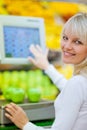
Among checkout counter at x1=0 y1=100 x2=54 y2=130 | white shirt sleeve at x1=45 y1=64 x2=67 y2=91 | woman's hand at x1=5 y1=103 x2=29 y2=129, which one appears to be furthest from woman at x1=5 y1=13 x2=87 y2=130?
white shirt sleeve at x1=45 y1=64 x2=67 y2=91

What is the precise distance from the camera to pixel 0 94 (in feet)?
8.48

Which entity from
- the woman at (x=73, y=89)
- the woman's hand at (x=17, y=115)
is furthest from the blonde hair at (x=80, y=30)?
the woman's hand at (x=17, y=115)

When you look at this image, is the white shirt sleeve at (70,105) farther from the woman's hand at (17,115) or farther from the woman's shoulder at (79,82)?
the woman's hand at (17,115)

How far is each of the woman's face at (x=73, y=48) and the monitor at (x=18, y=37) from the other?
1.89 ft

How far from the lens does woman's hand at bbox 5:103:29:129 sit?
1.79 metres

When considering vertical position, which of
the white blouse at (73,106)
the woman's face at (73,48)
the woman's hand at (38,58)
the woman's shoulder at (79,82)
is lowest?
the white blouse at (73,106)

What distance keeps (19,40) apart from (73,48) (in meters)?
0.67

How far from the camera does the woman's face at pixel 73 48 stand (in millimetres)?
1671

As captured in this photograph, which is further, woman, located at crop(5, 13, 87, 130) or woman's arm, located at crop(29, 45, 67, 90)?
woman's arm, located at crop(29, 45, 67, 90)

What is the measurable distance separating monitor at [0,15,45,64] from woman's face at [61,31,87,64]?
575 millimetres

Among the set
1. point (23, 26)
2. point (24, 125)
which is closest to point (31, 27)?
point (23, 26)

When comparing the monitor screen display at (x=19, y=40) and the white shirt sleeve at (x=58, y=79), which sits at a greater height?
the monitor screen display at (x=19, y=40)

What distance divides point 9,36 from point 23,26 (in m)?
0.14

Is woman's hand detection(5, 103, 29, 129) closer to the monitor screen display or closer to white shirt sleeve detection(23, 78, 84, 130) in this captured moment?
white shirt sleeve detection(23, 78, 84, 130)
